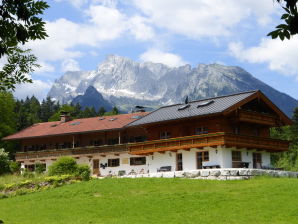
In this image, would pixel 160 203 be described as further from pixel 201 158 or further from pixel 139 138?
pixel 139 138

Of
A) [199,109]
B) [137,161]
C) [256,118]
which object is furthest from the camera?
[137,161]

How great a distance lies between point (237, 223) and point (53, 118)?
2882 inches

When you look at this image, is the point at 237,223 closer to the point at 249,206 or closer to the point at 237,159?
the point at 249,206

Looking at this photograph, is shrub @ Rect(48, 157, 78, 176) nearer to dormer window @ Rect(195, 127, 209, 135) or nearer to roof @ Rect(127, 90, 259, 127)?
roof @ Rect(127, 90, 259, 127)

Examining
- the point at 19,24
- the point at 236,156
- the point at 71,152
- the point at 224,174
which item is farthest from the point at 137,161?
the point at 19,24

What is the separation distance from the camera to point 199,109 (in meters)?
41.8

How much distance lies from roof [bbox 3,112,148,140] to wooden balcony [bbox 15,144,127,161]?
7.06 feet

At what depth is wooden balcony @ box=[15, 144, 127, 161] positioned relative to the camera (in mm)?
49769

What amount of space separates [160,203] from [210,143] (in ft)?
51.1

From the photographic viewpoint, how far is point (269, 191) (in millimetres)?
24922

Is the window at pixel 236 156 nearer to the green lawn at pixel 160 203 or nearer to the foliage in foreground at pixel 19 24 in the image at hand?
the green lawn at pixel 160 203

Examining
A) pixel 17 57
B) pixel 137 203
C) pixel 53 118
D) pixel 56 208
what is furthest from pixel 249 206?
pixel 53 118

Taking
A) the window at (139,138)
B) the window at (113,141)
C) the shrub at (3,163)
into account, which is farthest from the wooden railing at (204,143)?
the shrub at (3,163)

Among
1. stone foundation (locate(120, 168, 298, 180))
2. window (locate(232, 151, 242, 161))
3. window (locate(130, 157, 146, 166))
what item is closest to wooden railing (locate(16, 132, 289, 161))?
window (locate(232, 151, 242, 161))
